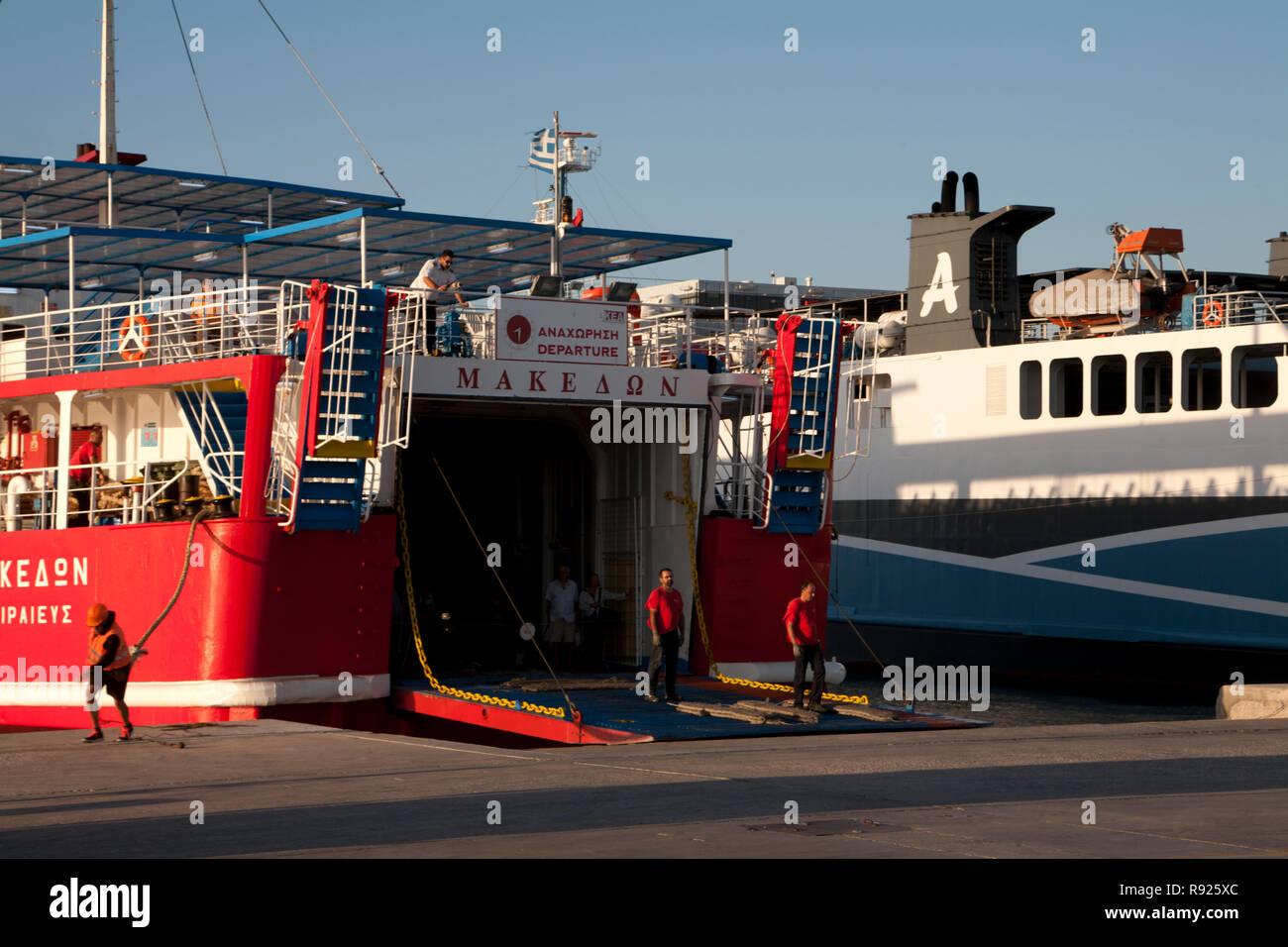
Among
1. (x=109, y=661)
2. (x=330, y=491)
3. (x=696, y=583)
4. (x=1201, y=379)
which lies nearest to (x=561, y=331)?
(x=330, y=491)

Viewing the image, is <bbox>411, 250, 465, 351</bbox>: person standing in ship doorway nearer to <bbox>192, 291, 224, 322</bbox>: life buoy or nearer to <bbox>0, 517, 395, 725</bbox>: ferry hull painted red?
<bbox>192, 291, 224, 322</bbox>: life buoy

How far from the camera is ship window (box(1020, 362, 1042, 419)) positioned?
3044cm

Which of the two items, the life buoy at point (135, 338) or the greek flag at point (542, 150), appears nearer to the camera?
the life buoy at point (135, 338)

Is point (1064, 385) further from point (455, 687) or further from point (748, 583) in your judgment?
point (455, 687)

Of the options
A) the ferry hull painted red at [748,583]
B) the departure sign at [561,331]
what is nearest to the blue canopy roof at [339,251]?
the departure sign at [561,331]

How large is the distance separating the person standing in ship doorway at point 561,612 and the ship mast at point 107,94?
11.5 metres

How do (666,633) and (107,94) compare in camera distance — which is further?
(107,94)

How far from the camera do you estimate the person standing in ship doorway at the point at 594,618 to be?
2273 cm

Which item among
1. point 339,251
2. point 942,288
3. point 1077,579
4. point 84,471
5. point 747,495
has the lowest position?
point 1077,579

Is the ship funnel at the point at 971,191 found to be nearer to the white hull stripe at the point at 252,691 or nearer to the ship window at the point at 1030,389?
the ship window at the point at 1030,389

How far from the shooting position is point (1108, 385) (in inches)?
1189

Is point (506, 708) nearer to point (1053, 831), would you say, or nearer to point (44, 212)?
point (1053, 831)

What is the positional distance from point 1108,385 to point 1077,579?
13.4 ft
